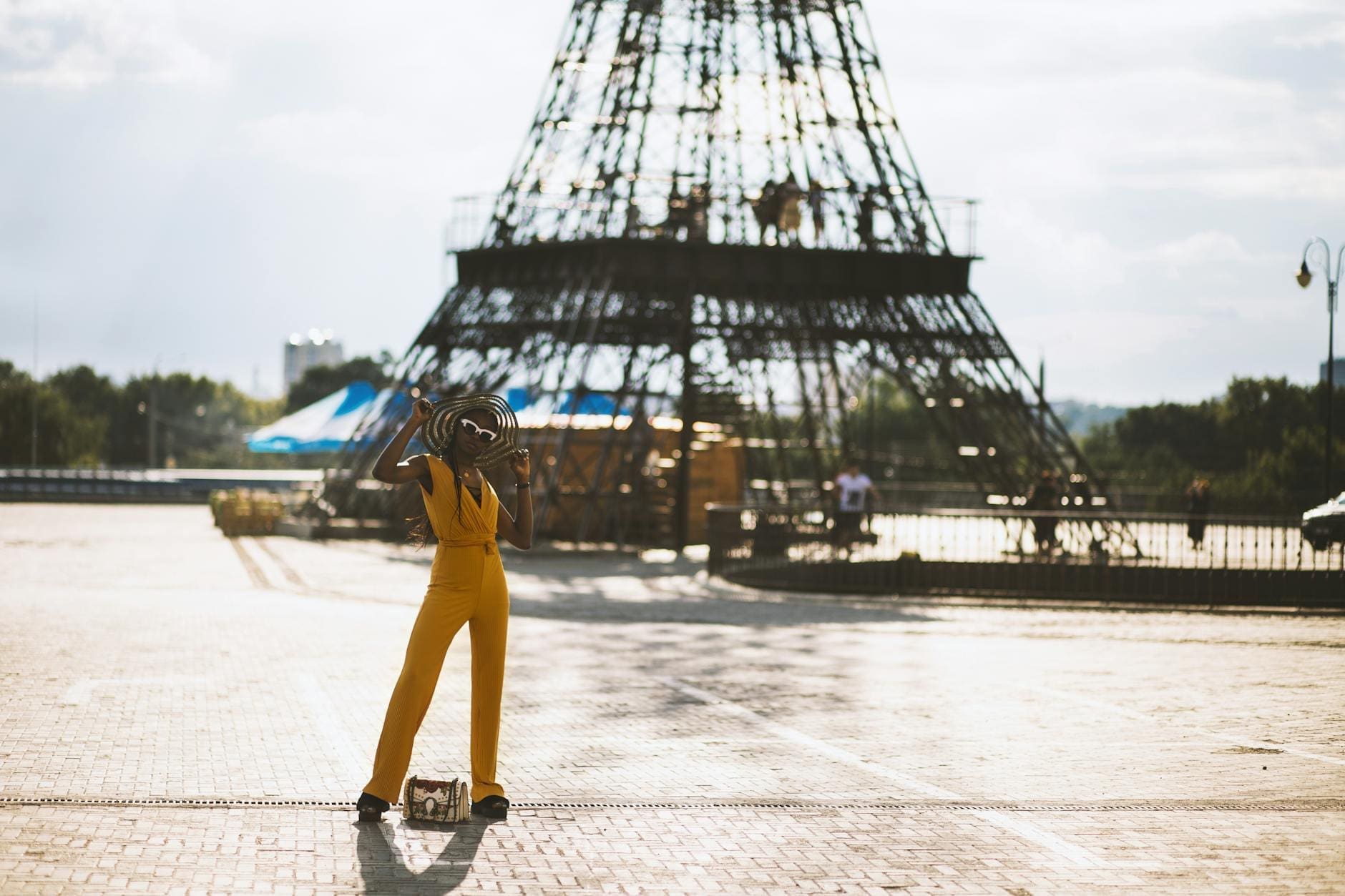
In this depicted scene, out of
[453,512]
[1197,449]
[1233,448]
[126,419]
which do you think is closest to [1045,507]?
[453,512]

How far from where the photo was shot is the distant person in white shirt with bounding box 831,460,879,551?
2550 centimetres

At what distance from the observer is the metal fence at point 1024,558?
23.5m

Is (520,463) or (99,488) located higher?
(520,463)

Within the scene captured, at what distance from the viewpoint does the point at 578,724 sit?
12.1 meters

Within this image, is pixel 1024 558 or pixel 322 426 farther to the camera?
pixel 322 426

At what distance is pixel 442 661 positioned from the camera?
855 cm

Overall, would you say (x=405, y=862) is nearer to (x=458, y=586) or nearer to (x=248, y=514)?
(x=458, y=586)

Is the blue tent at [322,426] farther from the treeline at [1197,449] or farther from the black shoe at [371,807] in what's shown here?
the black shoe at [371,807]

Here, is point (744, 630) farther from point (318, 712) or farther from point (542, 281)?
point (542, 281)

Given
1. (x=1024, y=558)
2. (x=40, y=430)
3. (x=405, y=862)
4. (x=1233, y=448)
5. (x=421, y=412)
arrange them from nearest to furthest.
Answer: (x=405, y=862) → (x=421, y=412) → (x=1024, y=558) → (x=1233, y=448) → (x=40, y=430)

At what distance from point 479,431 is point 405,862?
216 centimetres

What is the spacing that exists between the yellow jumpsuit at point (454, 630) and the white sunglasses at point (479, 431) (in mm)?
220

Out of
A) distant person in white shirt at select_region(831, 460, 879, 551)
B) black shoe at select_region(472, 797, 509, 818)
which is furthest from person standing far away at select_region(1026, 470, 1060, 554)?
black shoe at select_region(472, 797, 509, 818)

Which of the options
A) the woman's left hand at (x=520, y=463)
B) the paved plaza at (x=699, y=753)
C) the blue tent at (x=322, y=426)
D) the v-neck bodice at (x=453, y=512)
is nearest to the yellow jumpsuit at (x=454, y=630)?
the v-neck bodice at (x=453, y=512)
